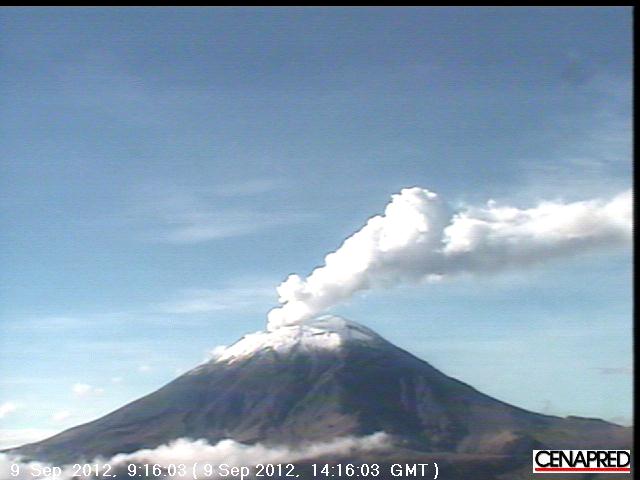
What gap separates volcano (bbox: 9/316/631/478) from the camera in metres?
7.15

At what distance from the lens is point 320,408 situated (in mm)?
7590

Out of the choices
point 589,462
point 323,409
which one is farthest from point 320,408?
point 589,462

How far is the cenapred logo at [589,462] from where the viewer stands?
627cm

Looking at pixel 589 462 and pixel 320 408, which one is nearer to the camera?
pixel 589 462

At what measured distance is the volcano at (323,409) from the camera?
281 inches

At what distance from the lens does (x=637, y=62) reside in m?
6.12

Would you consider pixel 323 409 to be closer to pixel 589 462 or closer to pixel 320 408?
pixel 320 408

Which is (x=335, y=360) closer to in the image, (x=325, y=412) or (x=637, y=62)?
(x=325, y=412)

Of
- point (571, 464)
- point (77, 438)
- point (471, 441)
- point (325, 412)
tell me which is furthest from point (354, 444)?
point (77, 438)

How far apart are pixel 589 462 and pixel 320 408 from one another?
2.18 metres

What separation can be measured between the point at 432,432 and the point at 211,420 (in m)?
1.78

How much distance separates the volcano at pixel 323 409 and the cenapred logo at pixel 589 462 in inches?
9.4

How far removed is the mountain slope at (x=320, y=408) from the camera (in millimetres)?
7184

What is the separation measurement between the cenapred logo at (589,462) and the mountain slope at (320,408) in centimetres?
29
